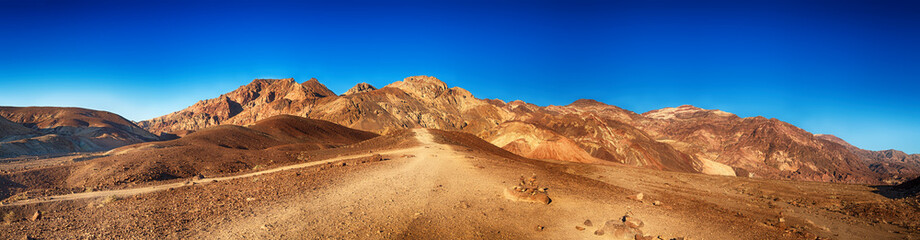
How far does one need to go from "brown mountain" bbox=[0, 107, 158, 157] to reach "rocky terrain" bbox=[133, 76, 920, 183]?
20571mm

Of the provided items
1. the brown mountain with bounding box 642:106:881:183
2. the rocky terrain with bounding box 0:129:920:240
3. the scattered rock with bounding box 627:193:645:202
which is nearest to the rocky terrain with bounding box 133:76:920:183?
the brown mountain with bounding box 642:106:881:183

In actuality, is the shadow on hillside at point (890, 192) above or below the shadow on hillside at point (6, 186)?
above

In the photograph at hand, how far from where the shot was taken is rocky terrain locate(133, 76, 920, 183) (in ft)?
182

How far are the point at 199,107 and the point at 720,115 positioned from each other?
197 meters

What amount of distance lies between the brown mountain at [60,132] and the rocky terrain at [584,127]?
810 inches

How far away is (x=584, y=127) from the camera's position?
Result: 6506 centimetres

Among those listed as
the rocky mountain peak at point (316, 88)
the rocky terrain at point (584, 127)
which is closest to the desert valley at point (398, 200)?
the rocky terrain at point (584, 127)

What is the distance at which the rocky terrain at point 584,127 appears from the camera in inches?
2179

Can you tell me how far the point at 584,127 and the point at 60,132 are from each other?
83.9m

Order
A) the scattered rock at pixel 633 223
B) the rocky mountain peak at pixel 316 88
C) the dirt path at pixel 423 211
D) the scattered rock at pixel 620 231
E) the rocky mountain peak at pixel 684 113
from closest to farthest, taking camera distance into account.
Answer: the dirt path at pixel 423 211
the scattered rock at pixel 620 231
the scattered rock at pixel 633 223
the rocky mountain peak at pixel 684 113
the rocky mountain peak at pixel 316 88

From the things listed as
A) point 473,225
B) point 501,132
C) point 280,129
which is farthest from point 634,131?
point 473,225

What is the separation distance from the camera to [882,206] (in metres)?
14.2

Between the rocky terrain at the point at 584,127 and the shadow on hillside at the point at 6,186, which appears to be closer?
the shadow on hillside at the point at 6,186

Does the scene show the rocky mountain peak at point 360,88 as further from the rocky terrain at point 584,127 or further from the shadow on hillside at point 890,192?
the shadow on hillside at point 890,192
